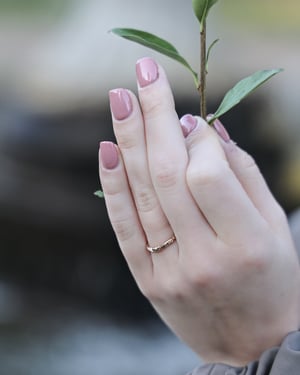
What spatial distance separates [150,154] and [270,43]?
2186mm

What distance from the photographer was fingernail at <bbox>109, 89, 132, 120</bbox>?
2.33 feet

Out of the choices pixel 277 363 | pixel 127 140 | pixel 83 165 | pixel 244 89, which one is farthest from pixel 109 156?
pixel 83 165

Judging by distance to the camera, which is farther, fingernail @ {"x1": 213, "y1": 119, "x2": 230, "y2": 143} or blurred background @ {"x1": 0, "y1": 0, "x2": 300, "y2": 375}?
blurred background @ {"x1": 0, "y1": 0, "x2": 300, "y2": 375}

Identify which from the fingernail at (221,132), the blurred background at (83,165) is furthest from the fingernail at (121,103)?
the blurred background at (83,165)

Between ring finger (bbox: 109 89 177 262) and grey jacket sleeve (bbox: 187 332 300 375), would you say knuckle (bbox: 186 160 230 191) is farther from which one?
grey jacket sleeve (bbox: 187 332 300 375)

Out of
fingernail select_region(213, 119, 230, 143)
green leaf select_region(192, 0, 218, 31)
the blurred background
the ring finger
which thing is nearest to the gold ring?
the ring finger

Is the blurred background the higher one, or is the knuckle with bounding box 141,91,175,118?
the knuckle with bounding box 141,91,175,118

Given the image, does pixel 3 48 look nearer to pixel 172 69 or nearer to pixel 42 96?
pixel 42 96

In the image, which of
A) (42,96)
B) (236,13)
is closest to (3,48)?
(42,96)

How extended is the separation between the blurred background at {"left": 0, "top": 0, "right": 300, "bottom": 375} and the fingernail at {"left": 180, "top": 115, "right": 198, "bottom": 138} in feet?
5.09

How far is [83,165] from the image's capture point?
2.39m

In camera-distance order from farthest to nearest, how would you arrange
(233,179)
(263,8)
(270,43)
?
(263,8) < (270,43) < (233,179)

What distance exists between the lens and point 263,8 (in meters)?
3.01

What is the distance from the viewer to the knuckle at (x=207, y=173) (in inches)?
27.1
